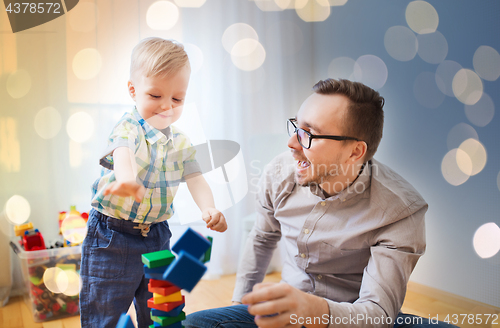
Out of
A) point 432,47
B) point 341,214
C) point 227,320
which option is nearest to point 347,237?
point 341,214

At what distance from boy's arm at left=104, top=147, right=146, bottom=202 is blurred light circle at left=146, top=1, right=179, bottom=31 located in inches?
54.5

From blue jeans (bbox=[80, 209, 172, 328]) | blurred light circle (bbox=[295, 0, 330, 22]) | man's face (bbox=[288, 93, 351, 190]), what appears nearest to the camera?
blue jeans (bbox=[80, 209, 172, 328])

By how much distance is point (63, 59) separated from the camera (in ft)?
5.24

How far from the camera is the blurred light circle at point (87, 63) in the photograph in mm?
1635

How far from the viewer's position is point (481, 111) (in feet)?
4.69

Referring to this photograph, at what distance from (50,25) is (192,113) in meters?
0.75

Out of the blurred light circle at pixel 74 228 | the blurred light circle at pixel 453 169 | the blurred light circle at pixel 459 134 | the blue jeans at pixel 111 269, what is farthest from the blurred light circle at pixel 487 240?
the blurred light circle at pixel 74 228

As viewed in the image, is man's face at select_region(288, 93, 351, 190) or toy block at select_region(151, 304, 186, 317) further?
man's face at select_region(288, 93, 351, 190)

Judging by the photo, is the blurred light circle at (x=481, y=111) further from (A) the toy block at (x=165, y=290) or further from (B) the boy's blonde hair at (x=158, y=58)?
(A) the toy block at (x=165, y=290)

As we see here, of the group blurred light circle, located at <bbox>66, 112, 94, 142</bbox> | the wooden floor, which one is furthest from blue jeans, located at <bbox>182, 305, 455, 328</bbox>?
blurred light circle, located at <bbox>66, 112, 94, 142</bbox>

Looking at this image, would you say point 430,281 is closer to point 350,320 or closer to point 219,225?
point 350,320

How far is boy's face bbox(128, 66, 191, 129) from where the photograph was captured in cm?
61

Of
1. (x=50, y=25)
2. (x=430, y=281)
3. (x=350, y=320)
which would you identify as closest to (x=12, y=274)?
(x=50, y=25)

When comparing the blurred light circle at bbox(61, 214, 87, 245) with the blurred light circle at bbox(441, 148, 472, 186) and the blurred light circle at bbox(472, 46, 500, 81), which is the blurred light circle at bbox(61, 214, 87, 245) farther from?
the blurred light circle at bbox(472, 46, 500, 81)
